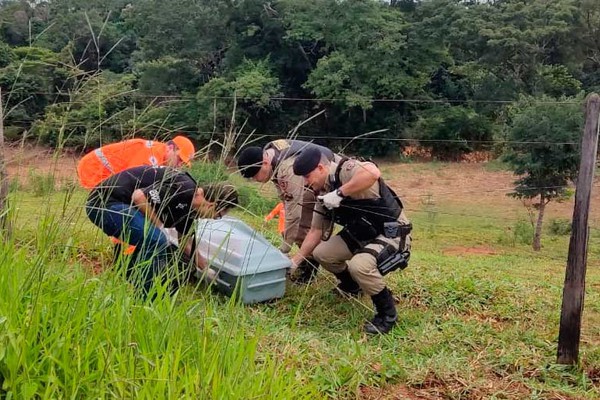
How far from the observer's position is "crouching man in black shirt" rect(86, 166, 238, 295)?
2176mm

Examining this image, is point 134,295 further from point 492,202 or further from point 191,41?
point 191,41

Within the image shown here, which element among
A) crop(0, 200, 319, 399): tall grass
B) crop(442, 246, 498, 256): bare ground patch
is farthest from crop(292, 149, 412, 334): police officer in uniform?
crop(442, 246, 498, 256): bare ground patch

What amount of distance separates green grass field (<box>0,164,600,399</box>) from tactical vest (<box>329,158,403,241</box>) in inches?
22.1

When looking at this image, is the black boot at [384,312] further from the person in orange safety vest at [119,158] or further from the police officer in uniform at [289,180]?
the person in orange safety vest at [119,158]

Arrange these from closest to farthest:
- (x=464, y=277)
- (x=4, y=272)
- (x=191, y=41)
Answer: (x=4, y=272)
(x=464, y=277)
(x=191, y=41)

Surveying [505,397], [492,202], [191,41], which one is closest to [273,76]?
[191,41]

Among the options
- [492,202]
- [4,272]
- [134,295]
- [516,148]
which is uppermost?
[4,272]

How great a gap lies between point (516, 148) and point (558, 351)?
46.8ft

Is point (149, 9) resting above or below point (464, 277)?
above

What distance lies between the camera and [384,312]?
150 inches

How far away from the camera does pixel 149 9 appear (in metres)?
30.4

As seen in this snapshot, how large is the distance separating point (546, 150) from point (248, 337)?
14.6 meters

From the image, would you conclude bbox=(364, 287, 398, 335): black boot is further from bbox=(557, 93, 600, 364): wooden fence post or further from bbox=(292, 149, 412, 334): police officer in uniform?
bbox=(557, 93, 600, 364): wooden fence post

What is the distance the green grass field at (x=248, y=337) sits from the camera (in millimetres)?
1672
